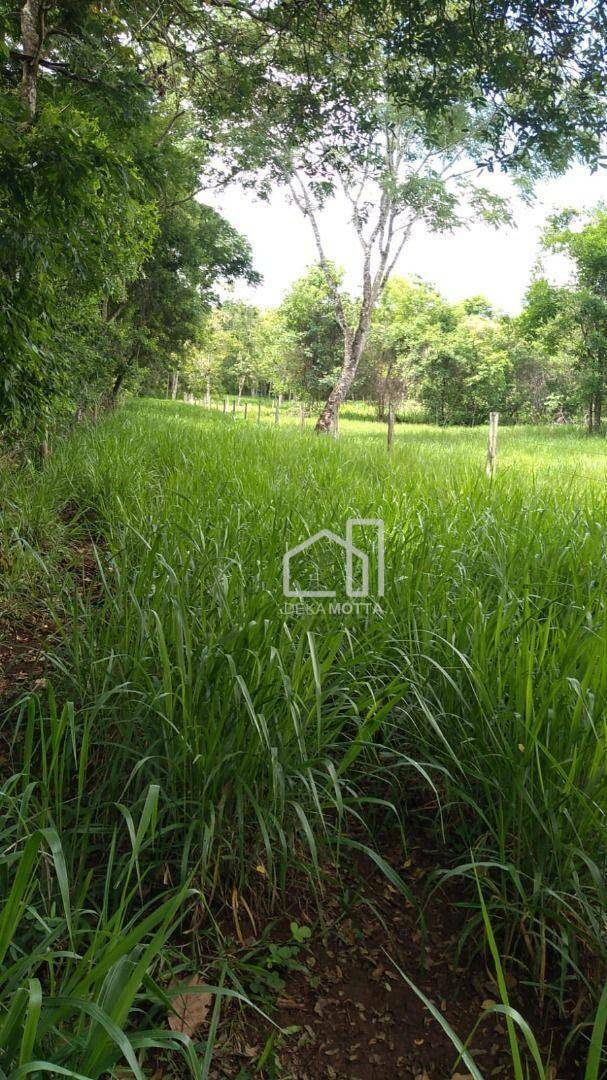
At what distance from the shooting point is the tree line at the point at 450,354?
16.9 m

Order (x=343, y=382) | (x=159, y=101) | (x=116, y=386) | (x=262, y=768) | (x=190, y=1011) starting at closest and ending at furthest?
(x=190, y=1011) < (x=262, y=768) < (x=159, y=101) < (x=116, y=386) < (x=343, y=382)

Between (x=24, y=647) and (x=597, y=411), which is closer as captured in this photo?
(x=24, y=647)

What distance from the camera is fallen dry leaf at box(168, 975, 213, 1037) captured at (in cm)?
118

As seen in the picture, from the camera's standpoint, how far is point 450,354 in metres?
22.5

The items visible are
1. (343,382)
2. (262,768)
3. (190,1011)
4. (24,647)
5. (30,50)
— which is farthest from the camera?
(343,382)

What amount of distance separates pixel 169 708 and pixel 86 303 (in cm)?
519

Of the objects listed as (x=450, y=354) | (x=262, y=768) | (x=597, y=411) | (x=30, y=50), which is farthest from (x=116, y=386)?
(x=450, y=354)

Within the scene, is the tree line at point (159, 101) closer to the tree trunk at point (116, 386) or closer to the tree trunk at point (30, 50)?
the tree trunk at point (30, 50)

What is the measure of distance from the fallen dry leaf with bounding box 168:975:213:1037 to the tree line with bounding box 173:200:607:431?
1778cm

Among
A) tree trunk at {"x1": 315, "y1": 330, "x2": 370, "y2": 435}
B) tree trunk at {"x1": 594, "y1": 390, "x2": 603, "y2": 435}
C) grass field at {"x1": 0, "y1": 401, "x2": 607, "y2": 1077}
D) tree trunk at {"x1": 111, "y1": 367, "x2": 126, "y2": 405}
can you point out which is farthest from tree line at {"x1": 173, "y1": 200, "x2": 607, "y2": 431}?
grass field at {"x1": 0, "y1": 401, "x2": 607, "y2": 1077}

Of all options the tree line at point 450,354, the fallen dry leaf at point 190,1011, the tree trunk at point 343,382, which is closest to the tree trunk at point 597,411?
the tree line at point 450,354

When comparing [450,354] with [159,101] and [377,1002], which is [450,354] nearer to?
[159,101]

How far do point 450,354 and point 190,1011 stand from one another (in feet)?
76.3

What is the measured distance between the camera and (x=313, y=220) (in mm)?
13859
